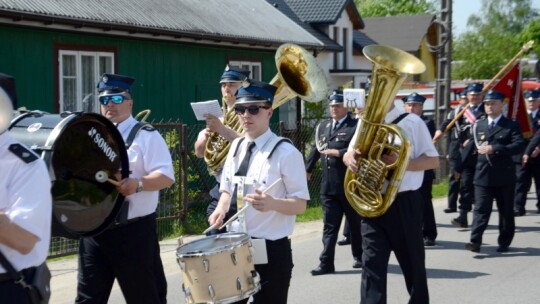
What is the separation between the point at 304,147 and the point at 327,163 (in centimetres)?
655

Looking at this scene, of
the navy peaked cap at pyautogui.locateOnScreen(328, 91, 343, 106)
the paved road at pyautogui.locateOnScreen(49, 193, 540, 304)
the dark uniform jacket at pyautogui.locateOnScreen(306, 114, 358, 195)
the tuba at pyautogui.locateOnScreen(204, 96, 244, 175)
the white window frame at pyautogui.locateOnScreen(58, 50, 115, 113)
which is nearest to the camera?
the tuba at pyautogui.locateOnScreen(204, 96, 244, 175)

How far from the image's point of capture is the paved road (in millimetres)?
8156

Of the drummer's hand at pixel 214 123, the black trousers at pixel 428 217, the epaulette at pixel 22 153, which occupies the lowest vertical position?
the black trousers at pixel 428 217

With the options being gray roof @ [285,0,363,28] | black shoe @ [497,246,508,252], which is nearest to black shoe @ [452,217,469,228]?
black shoe @ [497,246,508,252]

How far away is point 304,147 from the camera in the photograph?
16.2 meters

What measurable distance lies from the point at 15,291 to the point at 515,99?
11.6 meters

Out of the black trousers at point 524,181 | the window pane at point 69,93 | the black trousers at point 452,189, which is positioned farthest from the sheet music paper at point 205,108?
the black trousers at point 524,181

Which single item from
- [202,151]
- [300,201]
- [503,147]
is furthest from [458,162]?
[300,201]

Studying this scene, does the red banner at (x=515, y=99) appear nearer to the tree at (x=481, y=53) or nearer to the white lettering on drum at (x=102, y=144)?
the white lettering on drum at (x=102, y=144)

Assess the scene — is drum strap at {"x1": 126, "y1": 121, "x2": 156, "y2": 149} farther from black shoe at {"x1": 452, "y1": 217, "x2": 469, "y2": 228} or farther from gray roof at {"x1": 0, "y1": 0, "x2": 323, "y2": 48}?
black shoe at {"x1": 452, "y1": 217, "x2": 469, "y2": 228}

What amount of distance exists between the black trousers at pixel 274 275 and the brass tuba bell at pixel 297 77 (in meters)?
1.96

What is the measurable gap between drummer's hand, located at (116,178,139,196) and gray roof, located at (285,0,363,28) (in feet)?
101

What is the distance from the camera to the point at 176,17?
16.4 metres

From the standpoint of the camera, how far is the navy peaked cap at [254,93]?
5.26 meters
